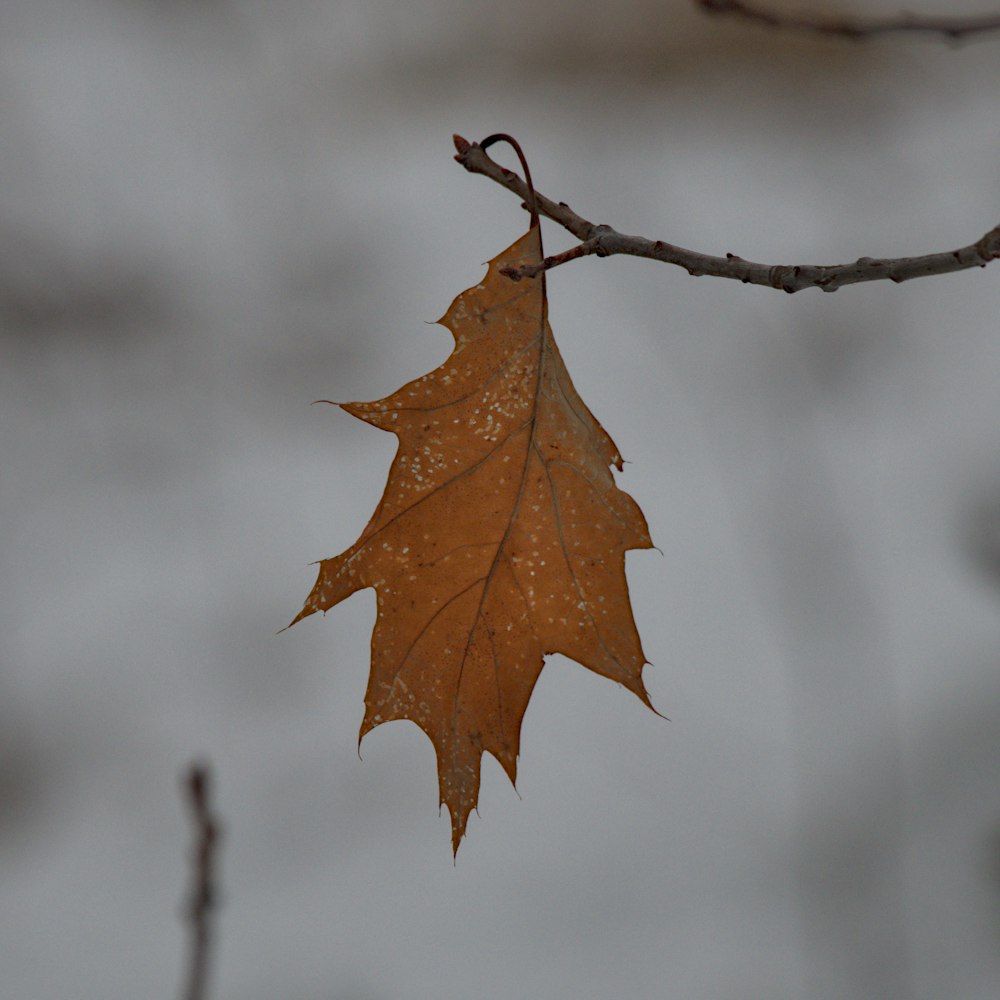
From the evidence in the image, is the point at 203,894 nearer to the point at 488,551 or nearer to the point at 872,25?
the point at 488,551

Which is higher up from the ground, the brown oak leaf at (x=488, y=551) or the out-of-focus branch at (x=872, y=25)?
the out-of-focus branch at (x=872, y=25)

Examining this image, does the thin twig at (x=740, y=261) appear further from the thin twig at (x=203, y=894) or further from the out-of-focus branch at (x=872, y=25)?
the thin twig at (x=203, y=894)

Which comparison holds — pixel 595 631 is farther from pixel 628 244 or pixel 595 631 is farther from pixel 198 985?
pixel 198 985

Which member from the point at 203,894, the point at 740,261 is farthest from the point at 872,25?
the point at 203,894

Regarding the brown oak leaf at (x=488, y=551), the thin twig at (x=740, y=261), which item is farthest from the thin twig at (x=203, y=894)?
the thin twig at (x=740, y=261)

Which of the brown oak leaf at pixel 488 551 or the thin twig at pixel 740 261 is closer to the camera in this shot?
the thin twig at pixel 740 261

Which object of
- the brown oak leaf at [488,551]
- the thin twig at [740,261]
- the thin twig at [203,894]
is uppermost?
the thin twig at [740,261]
